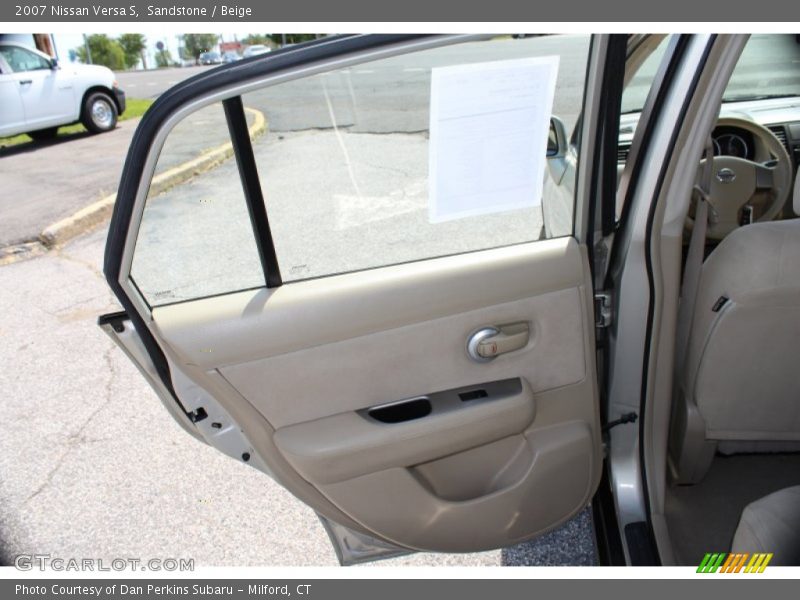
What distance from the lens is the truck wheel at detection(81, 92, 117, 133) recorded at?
7.23m

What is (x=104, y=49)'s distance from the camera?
73.4 inches

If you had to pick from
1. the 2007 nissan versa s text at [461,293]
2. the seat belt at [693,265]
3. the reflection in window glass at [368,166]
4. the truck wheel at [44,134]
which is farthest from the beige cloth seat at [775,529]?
the truck wheel at [44,134]

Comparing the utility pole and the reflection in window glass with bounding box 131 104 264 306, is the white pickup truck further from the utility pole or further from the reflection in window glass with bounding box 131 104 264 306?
the reflection in window glass with bounding box 131 104 264 306

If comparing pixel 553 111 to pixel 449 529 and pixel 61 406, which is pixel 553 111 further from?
pixel 61 406

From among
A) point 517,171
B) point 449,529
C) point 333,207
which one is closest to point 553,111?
point 517,171

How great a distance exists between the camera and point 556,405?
5.48 ft

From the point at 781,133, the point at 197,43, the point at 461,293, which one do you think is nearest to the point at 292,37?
the point at 197,43

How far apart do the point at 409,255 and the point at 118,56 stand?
1.08 meters

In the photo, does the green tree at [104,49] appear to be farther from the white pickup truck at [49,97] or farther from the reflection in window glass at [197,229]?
the white pickup truck at [49,97]

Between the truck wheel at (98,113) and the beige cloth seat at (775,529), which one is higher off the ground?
the truck wheel at (98,113)

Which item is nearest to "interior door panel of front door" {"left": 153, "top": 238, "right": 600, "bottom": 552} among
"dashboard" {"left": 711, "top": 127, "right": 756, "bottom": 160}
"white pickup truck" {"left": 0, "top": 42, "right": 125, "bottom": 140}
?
"dashboard" {"left": 711, "top": 127, "right": 756, "bottom": 160}

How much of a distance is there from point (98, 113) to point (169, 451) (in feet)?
19.4

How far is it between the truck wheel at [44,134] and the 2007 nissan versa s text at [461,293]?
22.8 feet

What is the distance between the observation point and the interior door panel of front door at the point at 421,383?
1.45 meters
